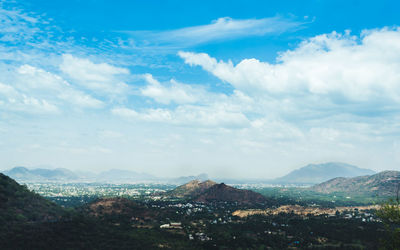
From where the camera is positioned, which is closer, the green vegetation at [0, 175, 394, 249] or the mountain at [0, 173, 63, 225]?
the green vegetation at [0, 175, 394, 249]

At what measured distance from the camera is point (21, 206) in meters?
142

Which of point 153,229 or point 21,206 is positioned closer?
point 21,206

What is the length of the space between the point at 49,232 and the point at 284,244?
322 feet

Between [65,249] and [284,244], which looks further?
[284,244]

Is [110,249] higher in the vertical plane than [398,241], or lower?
lower

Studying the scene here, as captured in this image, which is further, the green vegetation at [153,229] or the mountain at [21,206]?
the mountain at [21,206]

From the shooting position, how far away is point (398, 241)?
170 ft

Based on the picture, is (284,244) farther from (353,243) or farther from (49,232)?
(49,232)

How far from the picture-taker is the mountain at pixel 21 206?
12912 centimetres

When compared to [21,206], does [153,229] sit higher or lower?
lower

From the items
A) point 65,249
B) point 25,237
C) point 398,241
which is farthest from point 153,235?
point 398,241

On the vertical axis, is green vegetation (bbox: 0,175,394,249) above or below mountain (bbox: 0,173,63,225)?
below

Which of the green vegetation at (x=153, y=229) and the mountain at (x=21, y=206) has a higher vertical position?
the mountain at (x=21, y=206)

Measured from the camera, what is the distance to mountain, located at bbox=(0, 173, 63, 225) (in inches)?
5084
